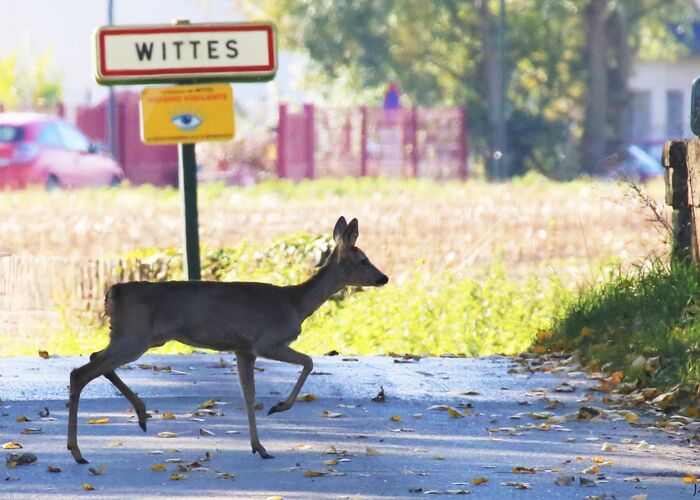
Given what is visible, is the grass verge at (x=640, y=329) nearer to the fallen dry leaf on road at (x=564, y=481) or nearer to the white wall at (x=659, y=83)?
the fallen dry leaf on road at (x=564, y=481)

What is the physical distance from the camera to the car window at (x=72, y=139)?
3700 centimetres

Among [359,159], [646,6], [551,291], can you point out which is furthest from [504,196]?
[646,6]

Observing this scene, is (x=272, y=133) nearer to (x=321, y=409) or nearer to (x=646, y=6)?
(x=646, y=6)

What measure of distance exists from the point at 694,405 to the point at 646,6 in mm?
46231

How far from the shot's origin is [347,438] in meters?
9.80

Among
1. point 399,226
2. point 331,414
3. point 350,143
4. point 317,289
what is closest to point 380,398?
point 331,414

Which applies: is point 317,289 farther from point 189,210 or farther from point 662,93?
→ point 662,93

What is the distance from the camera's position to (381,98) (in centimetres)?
6462

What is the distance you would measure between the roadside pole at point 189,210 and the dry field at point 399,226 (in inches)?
135

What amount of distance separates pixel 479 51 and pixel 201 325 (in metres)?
49.8

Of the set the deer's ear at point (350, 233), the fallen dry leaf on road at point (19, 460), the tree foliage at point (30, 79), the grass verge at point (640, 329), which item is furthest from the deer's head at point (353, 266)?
the tree foliage at point (30, 79)

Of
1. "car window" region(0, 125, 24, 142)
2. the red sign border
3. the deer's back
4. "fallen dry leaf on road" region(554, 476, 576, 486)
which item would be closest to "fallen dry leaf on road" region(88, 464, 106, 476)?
the deer's back

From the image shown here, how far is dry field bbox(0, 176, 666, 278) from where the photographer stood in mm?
19781

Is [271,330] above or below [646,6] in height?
below
